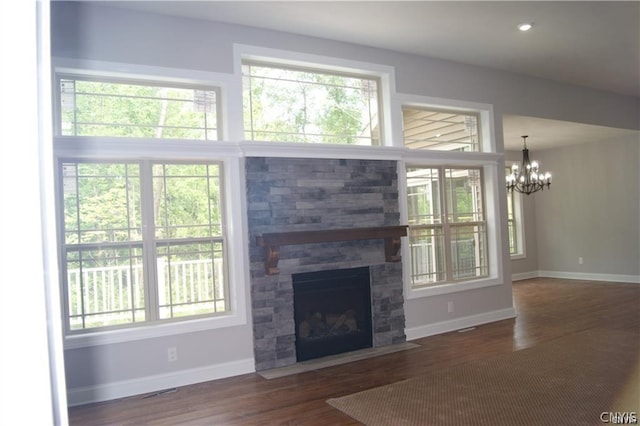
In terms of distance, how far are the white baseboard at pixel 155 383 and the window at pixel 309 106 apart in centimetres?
223

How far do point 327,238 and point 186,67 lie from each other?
2.09 m

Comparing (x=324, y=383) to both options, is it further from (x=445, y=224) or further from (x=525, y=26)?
(x=525, y=26)

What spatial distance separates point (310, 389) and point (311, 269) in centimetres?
120

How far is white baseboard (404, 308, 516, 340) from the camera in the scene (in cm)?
512

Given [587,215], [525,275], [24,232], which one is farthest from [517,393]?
[587,215]

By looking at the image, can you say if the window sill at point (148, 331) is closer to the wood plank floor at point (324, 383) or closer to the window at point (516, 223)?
the wood plank floor at point (324, 383)

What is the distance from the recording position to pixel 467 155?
561 centimetres

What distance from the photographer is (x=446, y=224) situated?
562 cm

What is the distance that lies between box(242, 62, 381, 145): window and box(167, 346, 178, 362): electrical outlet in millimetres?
2104

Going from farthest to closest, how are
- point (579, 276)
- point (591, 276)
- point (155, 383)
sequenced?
point (579, 276)
point (591, 276)
point (155, 383)

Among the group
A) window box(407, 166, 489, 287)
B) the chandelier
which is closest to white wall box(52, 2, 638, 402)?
window box(407, 166, 489, 287)

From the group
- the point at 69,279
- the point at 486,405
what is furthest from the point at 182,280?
the point at 486,405

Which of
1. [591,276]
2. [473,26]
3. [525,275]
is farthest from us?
[525,275]

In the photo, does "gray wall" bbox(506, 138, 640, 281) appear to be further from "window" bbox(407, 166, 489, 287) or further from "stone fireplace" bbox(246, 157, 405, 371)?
"stone fireplace" bbox(246, 157, 405, 371)
